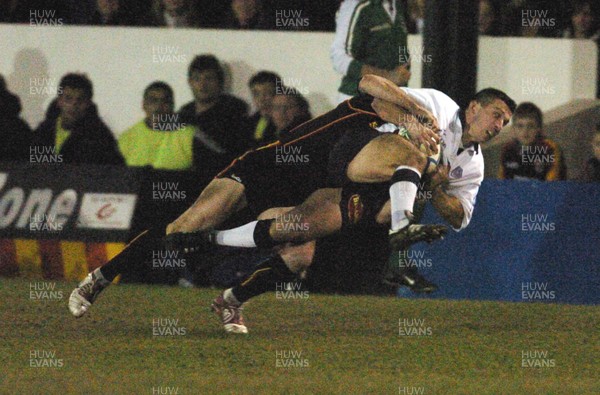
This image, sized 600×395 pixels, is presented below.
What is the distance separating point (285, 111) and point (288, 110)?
3 centimetres

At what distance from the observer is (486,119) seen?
28.5ft

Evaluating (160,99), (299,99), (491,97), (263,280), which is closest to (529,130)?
(299,99)

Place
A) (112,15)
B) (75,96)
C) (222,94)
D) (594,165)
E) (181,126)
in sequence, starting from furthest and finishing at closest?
(112,15) < (75,96) < (222,94) < (181,126) < (594,165)

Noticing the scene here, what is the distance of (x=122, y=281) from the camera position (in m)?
11.4

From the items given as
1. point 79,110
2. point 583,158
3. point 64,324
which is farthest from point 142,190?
point 583,158

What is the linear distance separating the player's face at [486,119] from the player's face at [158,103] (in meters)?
3.79

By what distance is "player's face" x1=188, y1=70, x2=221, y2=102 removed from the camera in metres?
11.9

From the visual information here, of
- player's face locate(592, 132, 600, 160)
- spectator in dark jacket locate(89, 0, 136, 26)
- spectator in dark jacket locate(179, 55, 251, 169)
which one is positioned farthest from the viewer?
spectator in dark jacket locate(89, 0, 136, 26)

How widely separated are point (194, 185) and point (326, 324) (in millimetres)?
2489

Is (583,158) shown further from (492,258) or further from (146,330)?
(146,330)

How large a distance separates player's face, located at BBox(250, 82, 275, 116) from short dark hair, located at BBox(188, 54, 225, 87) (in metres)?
0.35

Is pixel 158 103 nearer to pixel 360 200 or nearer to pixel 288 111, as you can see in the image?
pixel 288 111

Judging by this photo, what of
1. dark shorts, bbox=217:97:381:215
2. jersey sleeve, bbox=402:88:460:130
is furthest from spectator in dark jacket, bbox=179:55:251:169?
jersey sleeve, bbox=402:88:460:130

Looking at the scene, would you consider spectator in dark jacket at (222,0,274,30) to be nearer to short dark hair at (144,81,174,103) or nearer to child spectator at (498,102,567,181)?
short dark hair at (144,81,174,103)
